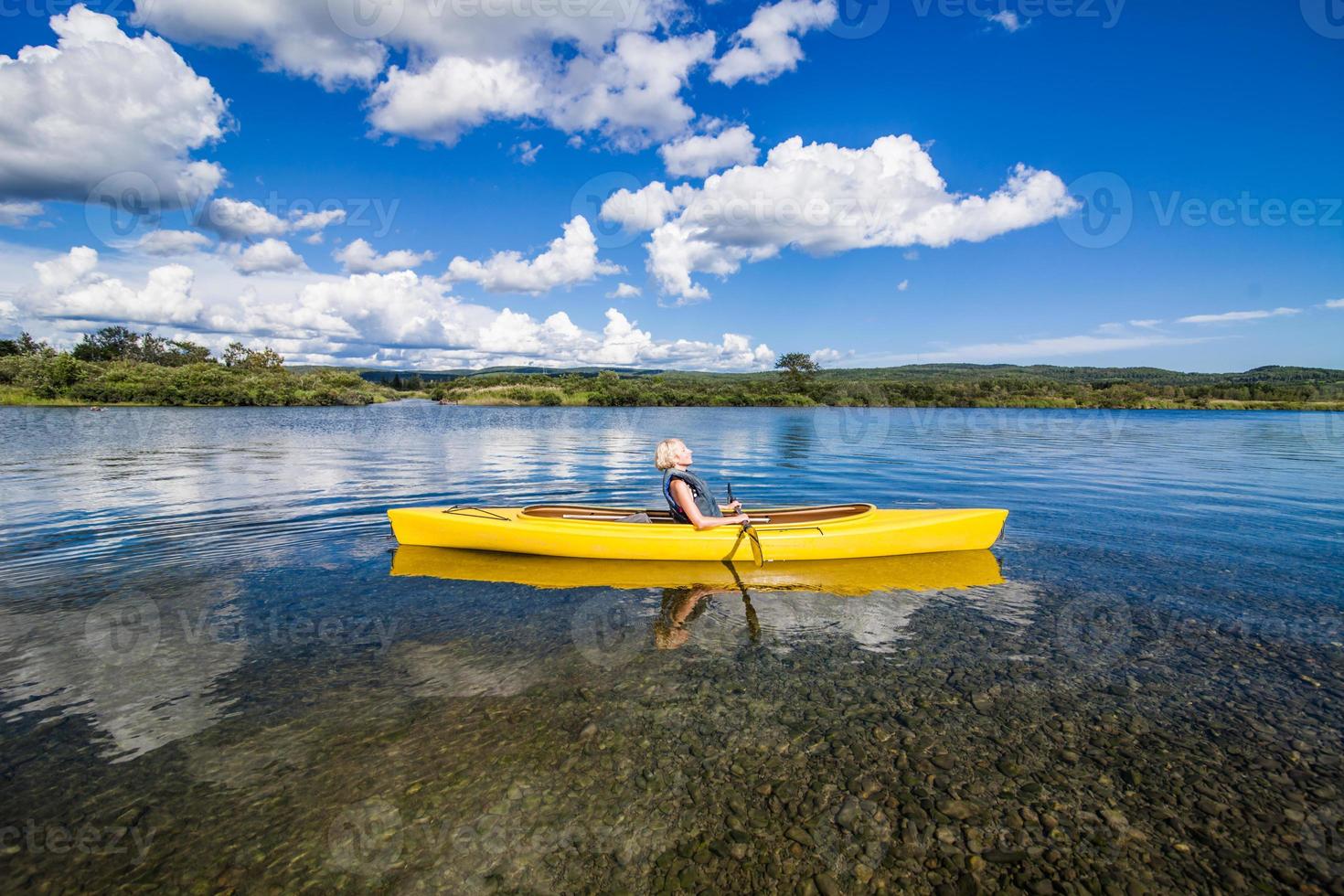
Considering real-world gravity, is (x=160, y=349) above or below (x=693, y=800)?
above

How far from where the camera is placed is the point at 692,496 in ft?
27.8

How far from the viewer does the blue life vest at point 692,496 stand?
8.46 meters

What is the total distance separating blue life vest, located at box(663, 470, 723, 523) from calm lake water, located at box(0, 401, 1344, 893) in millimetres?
1125

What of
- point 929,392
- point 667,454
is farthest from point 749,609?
point 929,392

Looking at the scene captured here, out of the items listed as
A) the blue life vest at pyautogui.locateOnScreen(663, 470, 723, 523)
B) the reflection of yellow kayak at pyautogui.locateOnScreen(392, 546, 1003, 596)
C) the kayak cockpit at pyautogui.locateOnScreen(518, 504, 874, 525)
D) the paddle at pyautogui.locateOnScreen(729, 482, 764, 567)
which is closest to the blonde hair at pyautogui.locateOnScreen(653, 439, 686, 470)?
the blue life vest at pyautogui.locateOnScreen(663, 470, 723, 523)

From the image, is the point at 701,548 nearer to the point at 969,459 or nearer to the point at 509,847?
the point at 509,847

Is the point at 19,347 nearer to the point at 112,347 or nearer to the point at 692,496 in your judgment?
the point at 112,347

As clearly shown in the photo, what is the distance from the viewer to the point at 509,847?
11.1ft

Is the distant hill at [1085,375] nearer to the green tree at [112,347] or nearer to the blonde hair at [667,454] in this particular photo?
the green tree at [112,347]

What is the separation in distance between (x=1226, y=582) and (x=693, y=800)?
808cm

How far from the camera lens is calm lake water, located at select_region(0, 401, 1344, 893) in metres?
3.31

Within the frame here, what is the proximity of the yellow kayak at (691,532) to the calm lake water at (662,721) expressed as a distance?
45cm

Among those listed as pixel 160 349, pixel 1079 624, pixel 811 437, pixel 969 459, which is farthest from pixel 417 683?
pixel 160 349

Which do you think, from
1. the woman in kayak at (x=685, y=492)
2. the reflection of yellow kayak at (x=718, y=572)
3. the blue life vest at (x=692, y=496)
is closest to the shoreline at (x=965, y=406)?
the reflection of yellow kayak at (x=718, y=572)
